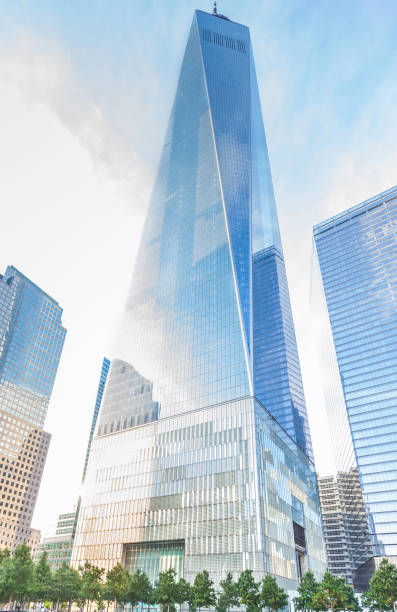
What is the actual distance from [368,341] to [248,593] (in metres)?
125

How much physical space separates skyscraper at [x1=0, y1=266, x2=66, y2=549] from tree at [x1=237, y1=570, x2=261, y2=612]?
467 feet

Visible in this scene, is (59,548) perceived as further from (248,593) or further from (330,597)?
(330,597)

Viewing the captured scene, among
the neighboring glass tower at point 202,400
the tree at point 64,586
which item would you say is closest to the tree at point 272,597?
the neighboring glass tower at point 202,400

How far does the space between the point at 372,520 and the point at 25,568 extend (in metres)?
122

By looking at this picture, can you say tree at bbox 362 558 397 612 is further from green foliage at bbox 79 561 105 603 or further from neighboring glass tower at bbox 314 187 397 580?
neighboring glass tower at bbox 314 187 397 580

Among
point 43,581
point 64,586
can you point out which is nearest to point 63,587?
point 64,586

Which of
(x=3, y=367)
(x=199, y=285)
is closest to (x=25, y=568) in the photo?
(x=199, y=285)

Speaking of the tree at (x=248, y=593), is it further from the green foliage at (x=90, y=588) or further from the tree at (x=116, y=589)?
the green foliage at (x=90, y=588)

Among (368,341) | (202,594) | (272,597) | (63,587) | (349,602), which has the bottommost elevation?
(349,602)

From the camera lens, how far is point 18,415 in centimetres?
18212

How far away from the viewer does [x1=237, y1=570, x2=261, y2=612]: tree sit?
5312 centimetres

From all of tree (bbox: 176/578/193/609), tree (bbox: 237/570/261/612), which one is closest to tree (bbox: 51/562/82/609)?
tree (bbox: 176/578/193/609)

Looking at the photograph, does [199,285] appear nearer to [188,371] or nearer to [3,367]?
[188,371]

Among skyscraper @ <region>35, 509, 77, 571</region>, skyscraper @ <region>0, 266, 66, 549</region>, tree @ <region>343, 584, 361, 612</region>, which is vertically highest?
skyscraper @ <region>0, 266, 66, 549</region>
